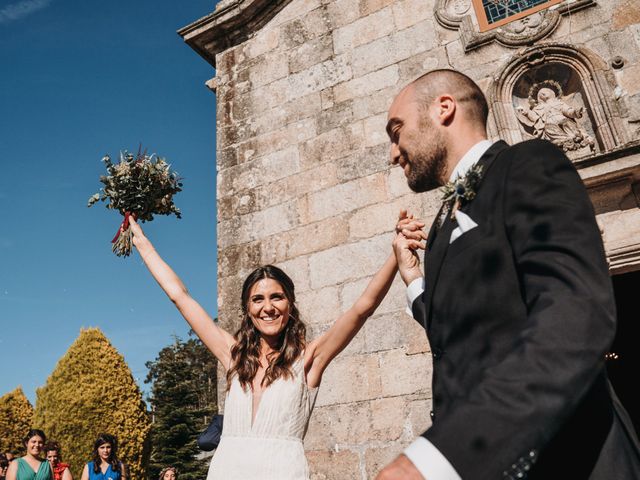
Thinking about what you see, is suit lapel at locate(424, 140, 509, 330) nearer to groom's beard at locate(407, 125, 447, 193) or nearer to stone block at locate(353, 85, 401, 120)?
groom's beard at locate(407, 125, 447, 193)

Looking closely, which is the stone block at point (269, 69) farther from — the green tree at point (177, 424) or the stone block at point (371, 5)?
the green tree at point (177, 424)

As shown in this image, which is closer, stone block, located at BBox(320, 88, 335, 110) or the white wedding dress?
the white wedding dress

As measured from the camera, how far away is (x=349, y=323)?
246 cm

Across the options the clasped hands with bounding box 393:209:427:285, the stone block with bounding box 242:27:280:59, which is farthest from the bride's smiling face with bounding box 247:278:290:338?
the stone block with bounding box 242:27:280:59

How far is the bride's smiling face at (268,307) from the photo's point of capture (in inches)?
101

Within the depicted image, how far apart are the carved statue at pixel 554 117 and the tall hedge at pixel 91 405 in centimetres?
1224

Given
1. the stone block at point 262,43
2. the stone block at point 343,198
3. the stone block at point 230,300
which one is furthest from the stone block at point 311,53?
the stone block at point 230,300

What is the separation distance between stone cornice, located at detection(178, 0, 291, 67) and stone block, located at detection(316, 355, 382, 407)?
13.6ft

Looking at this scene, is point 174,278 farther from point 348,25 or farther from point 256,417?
point 348,25

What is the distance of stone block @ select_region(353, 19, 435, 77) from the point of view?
15.9ft

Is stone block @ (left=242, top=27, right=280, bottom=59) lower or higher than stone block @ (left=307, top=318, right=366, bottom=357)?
higher

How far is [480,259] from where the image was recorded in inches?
46.8

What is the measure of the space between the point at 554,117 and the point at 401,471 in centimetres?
419

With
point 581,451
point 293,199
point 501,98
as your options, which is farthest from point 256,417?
point 501,98
